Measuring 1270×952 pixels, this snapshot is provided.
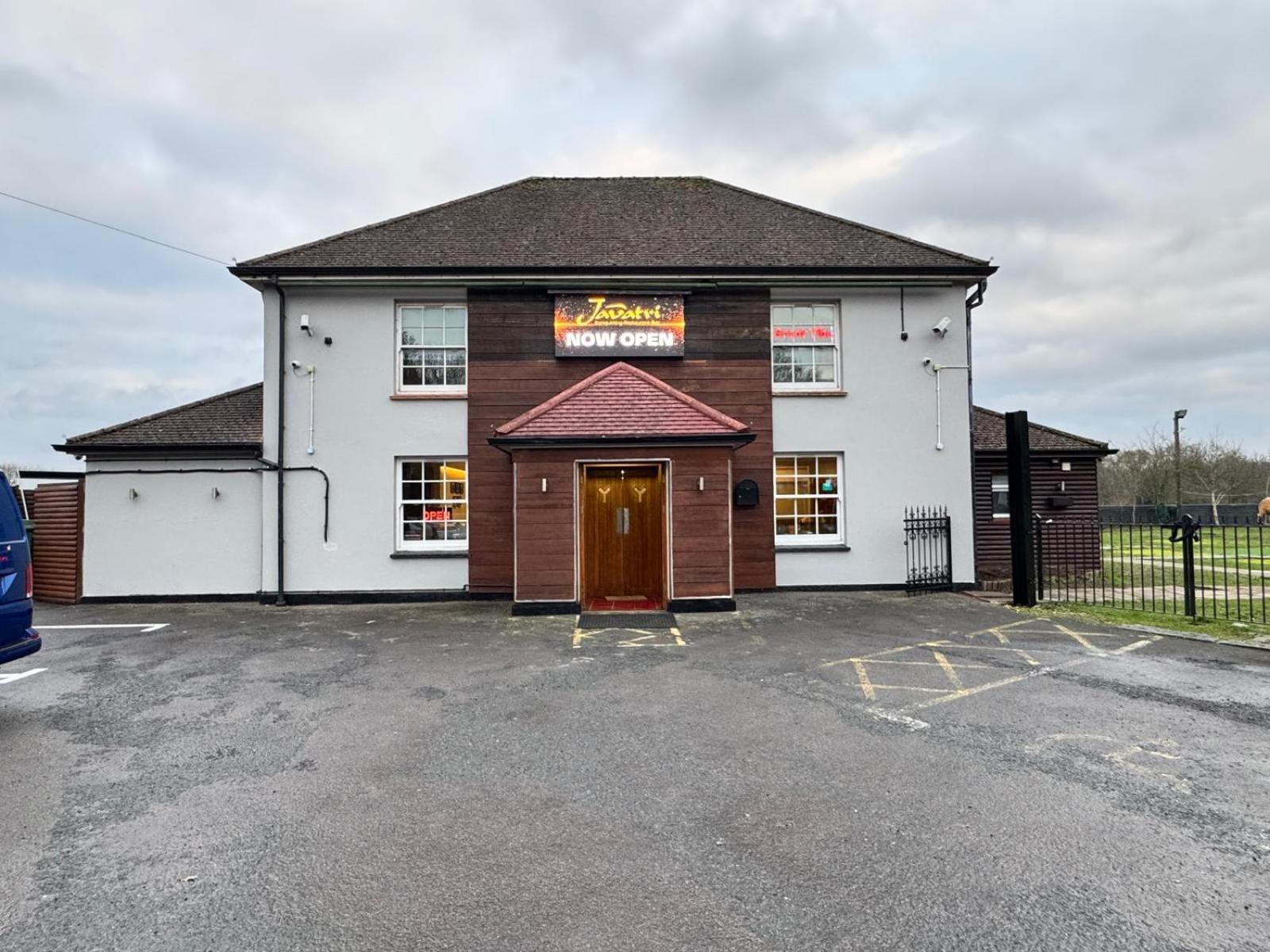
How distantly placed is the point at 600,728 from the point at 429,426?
8256 millimetres

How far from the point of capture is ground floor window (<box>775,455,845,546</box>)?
12.1 m

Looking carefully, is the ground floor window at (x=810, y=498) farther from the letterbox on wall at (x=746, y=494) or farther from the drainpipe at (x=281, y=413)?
the drainpipe at (x=281, y=413)

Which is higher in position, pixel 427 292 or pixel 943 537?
pixel 427 292

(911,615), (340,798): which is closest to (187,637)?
(340,798)

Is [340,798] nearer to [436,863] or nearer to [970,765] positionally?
[436,863]

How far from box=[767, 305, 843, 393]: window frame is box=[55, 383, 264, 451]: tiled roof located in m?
10.1

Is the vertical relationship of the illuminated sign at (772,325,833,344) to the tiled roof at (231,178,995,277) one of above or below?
below

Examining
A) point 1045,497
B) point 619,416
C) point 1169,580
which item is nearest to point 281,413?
point 619,416

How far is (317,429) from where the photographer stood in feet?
38.2

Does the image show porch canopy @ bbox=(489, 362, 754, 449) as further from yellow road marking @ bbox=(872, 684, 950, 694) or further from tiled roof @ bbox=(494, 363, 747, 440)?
yellow road marking @ bbox=(872, 684, 950, 694)

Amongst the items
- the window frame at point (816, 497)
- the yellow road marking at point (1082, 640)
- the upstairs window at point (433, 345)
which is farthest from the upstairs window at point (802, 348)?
the upstairs window at point (433, 345)

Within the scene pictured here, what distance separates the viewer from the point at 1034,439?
1645 centimetres

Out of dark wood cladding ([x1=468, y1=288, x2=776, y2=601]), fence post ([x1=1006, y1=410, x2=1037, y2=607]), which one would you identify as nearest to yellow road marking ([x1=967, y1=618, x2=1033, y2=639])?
fence post ([x1=1006, y1=410, x2=1037, y2=607])

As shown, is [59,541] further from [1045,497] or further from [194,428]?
[1045,497]
